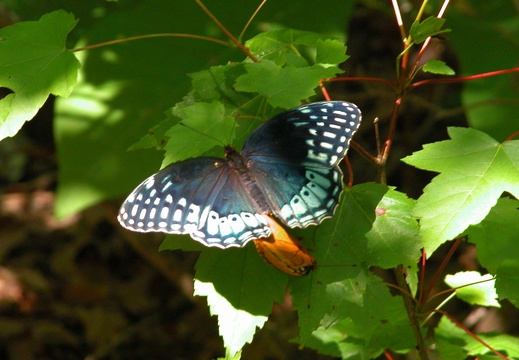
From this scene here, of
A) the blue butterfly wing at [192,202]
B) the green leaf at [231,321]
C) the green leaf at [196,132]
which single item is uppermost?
the green leaf at [196,132]

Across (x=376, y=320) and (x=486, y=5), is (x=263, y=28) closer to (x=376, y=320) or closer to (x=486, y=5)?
(x=486, y=5)

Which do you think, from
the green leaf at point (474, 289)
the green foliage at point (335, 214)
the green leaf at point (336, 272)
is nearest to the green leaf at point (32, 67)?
the green foliage at point (335, 214)

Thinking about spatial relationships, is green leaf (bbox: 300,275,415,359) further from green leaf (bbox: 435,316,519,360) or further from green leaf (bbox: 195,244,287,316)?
green leaf (bbox: 195,244,287,316)

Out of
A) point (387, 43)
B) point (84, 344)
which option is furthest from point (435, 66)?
point (387, 43)

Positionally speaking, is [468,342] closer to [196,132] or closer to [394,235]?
[394,235]

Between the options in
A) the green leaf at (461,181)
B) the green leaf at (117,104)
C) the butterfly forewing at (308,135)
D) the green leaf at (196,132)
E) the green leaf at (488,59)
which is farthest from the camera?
the green leaf at (488,59)

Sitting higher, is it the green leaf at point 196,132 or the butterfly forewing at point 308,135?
the green leaf at point 196,132

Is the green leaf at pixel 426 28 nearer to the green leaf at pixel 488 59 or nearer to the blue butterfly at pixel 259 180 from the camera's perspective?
the blue butterfly at pixel 259 180

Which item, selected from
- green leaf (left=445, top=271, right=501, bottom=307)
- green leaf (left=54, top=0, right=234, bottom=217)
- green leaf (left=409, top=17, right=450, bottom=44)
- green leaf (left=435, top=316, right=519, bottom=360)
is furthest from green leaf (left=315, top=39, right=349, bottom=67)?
green leaf (left=54, top=0, right=234, bottom=217)
